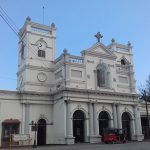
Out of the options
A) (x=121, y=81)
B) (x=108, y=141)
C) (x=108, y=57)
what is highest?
(x=108, y=57)

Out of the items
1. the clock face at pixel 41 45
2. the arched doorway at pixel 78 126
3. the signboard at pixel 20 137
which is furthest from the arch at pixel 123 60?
the signboard at pixel 20 137

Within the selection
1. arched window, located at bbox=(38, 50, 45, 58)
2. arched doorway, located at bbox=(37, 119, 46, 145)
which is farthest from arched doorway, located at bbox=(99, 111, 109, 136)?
arched window, located at bbox=(38, 50, 45, 58)

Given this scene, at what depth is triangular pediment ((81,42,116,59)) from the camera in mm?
42312

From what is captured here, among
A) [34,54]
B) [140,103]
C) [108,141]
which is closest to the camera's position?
[108,141]

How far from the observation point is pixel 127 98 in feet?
145

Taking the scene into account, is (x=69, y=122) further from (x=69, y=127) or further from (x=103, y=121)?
Result: (x=103, y=121)

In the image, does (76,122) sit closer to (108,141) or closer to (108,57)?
(108,141)

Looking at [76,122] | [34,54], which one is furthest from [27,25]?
[76,122]

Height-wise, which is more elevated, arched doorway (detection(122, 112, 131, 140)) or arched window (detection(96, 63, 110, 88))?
arched window (detection(96, 63, 110, 88))

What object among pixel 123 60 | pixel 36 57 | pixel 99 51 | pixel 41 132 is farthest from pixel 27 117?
pixel 123 60

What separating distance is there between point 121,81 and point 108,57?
4.73 meters

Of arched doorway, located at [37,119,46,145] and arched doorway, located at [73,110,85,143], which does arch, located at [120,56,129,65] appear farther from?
arched doorway, located at [37,119,46,145]

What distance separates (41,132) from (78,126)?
560cm

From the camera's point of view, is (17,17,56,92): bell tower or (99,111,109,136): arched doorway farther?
(17,17,56,92): bell tower
